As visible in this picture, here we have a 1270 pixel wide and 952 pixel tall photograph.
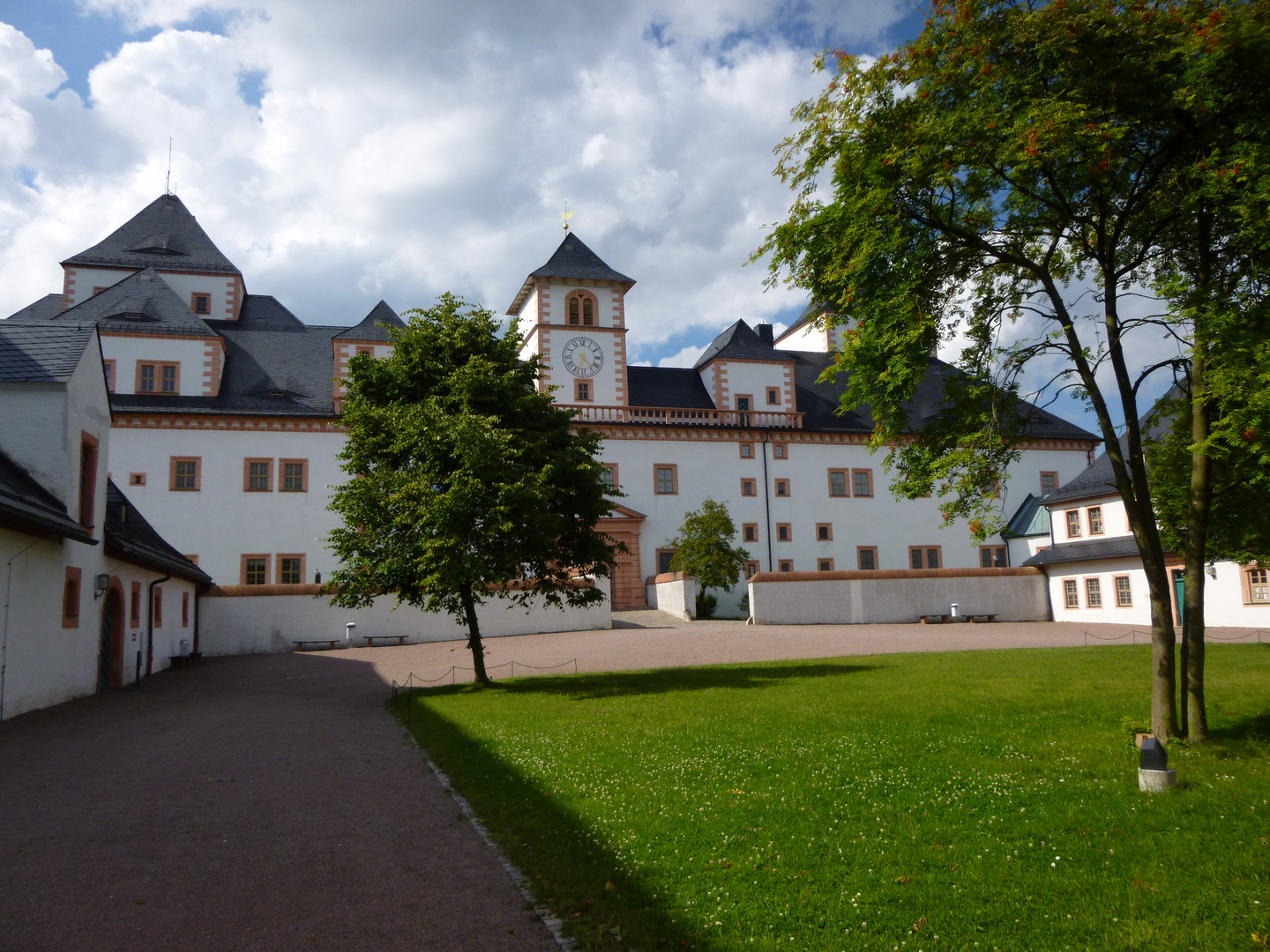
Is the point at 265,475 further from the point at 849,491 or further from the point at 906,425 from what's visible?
the point at 906,425

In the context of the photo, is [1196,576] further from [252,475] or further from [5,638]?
[252,475]

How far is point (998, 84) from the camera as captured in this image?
980cm

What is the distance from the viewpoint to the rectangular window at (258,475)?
1596 inches

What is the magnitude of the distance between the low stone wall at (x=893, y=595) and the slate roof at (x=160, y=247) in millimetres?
34612

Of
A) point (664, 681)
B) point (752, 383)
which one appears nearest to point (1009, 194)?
point (664, 681)

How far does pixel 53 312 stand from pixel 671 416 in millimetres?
32779

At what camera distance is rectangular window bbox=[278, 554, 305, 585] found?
132 ft

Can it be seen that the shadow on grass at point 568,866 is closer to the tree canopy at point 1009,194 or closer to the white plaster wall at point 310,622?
the tree canopy at point 1009,194

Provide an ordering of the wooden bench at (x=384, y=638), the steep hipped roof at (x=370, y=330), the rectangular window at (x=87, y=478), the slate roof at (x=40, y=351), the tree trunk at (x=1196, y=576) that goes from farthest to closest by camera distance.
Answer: the steep hipped roof at (x=370, y=330) → the wooden bench at (x=384, y=638) → the rectangular window at (x=87, y=478) → the slate roof at (x=40, y=351) → the tree trunk at (x=1196, y=576)

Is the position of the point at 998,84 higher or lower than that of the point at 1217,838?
higher

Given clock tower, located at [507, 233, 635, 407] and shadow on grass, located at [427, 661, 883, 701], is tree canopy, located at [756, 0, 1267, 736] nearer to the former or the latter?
shadow on grass, located at [427, 661, 883, 701]

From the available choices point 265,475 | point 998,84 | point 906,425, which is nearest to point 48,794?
point 906,425

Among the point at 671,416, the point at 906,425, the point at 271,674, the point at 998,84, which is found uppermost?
the point at 671,416

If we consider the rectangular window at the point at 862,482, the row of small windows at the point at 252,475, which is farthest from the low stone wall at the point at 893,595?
the row of small windows at the point at 252,475
